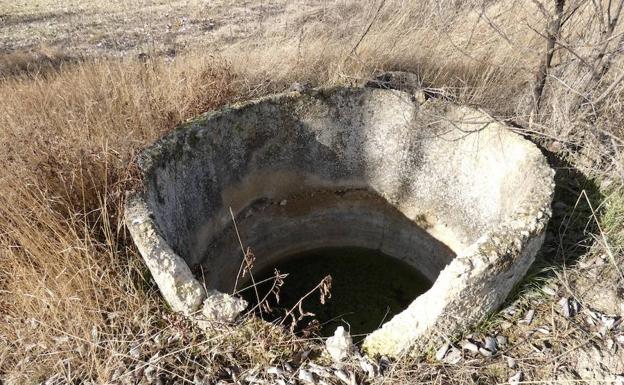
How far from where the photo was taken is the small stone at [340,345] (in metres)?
1.80

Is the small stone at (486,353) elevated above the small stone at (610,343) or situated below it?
below

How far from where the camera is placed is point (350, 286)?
12.1 feet

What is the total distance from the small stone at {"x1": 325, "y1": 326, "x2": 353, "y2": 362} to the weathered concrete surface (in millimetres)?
122

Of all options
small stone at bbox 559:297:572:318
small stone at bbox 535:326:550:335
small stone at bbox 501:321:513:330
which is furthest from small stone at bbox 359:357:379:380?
small stone at bbox 559:297:572:318

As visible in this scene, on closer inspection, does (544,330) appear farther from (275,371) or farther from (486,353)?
(275,371)

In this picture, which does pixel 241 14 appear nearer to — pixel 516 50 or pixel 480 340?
pixel 516 50

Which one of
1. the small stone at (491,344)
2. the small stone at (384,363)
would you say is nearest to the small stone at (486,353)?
the small stone at (491,344)

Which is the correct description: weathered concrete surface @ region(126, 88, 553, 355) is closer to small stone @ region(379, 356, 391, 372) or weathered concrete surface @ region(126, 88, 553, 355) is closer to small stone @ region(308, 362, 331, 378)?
small stone @ region(379, 356, 391, 372)

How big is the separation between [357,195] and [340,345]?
206 centimetres

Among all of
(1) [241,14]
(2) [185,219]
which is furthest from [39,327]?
(1) [241,14]

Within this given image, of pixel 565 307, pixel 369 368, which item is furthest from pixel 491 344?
pixel 369 368

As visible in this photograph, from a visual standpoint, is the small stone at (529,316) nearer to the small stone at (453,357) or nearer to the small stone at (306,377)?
the small stone at (453,357)

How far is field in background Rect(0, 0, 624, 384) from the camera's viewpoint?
Answer: 1867 millimetres

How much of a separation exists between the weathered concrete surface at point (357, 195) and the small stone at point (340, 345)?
0.12 metres
